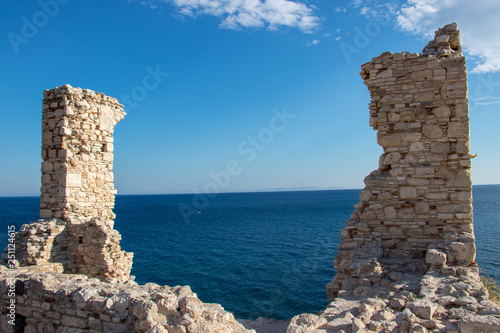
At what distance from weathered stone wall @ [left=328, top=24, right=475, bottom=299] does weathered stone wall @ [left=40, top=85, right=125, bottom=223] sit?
625 cm

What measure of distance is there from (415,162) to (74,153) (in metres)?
7.77

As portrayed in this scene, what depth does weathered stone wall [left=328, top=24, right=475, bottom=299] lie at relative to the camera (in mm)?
6262

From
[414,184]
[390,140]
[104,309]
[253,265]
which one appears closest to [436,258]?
[414,184]

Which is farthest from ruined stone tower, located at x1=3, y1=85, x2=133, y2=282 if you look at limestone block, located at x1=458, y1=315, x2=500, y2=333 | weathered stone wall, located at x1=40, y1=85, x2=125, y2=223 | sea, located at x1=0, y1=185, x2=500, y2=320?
sea, located at x1=0, y1=185, x2=500, y2=320

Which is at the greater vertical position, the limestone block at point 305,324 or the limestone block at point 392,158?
the limestone block at point 392,158

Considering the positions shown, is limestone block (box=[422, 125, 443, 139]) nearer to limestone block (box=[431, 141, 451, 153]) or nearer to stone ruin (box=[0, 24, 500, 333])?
stone ruin (box=[0, 24, 500, 333])

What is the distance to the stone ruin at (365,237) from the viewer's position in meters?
4.12

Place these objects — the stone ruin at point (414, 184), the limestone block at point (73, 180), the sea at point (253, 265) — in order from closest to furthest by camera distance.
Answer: the stone ruin at point (414, 184) < the limestone block at point (73, 180) < the sea at point (253, 265)

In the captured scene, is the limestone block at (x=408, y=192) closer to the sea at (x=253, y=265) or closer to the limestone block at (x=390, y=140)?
the limestone block at (x=390, y=140)

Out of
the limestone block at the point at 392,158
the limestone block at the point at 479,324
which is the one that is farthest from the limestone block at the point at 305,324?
the limestone block at the point at 392,158

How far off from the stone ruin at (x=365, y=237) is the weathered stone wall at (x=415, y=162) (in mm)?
20

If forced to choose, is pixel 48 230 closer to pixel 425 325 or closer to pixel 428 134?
pixel 425 325

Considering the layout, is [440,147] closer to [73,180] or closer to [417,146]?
[417,146]

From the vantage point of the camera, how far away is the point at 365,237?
6605mm
